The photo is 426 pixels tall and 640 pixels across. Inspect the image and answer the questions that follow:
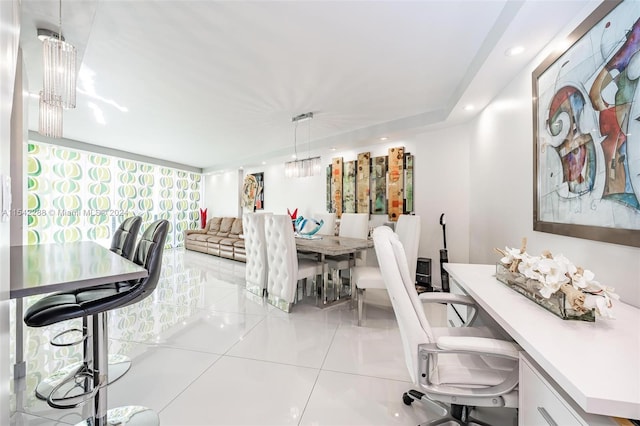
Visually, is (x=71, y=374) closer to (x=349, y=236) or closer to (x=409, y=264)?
(x=409, y=264)

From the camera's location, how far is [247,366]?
1.96m

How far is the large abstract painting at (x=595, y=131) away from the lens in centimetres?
115

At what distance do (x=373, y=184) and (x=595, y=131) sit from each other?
135 inches

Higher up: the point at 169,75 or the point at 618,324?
the point at 169,75

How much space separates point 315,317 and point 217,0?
292 cm

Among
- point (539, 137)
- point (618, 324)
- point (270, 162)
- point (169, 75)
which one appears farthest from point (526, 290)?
point (270, 162)

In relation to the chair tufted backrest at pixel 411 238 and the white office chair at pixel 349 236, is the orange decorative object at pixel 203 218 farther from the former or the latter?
the chair tufted backrest at pixel 411 238

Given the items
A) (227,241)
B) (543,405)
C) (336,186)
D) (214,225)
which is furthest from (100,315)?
(214,225)

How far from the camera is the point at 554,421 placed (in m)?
0.76

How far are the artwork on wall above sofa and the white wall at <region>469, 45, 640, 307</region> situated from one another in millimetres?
1039

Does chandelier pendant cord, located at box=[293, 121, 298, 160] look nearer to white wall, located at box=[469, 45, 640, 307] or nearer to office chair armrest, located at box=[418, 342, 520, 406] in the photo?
white wall, located at box=[469, 45, 640, 307]

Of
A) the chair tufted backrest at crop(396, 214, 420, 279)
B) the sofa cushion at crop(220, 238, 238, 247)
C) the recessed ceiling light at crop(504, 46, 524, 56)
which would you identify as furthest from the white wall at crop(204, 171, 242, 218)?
the recessed ceiling light at crop(504, 46, 524, 56)

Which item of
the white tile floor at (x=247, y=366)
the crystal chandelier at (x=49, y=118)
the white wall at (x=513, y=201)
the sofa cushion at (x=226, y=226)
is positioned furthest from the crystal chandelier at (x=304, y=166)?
the sofa cushion at (x=226, y=226)

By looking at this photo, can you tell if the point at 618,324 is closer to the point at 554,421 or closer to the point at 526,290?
the point at 526,290
